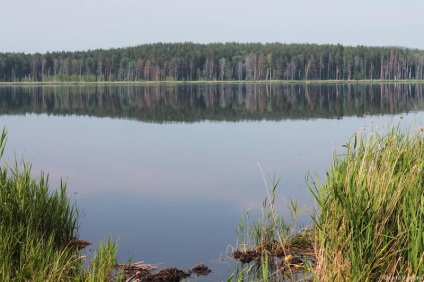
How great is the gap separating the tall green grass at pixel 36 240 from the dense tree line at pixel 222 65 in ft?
512

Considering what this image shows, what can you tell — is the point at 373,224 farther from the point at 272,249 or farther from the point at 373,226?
the point at 272,249

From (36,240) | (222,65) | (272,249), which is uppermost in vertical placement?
(222,65)

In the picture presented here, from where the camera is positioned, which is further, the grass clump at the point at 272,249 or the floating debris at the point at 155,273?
the grass clump at the point at 272,249

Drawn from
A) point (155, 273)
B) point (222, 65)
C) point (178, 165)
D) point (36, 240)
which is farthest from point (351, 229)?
point (222, 65)

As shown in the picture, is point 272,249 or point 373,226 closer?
point 373,226

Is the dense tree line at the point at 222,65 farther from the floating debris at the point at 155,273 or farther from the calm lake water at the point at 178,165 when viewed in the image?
the floating debris at the point at 155,273

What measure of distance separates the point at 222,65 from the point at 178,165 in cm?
14887

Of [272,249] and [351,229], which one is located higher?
[351,229]

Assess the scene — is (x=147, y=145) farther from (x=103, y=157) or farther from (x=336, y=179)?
(x=336, y=179)

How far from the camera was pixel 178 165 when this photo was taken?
23.0 metres

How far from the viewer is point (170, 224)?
13555 millimetres

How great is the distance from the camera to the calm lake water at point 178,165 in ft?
40.7

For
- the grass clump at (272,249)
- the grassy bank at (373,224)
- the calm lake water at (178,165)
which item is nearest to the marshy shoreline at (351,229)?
the grassy bank at (373,224)

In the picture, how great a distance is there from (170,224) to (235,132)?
21185 mm
